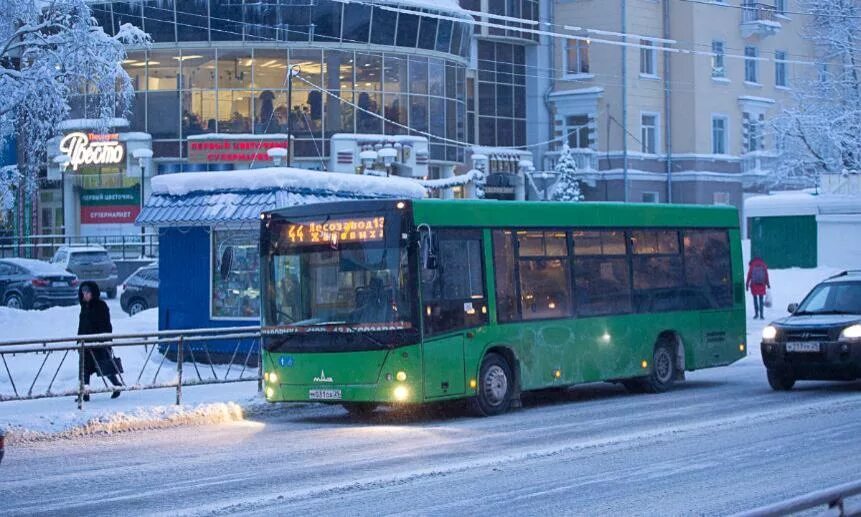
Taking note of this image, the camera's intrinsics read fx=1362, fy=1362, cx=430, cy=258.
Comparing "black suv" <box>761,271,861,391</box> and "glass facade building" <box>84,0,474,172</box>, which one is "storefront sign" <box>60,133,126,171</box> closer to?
"glass facade building" <box>84,0,474,172</box>

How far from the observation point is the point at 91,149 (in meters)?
53.9

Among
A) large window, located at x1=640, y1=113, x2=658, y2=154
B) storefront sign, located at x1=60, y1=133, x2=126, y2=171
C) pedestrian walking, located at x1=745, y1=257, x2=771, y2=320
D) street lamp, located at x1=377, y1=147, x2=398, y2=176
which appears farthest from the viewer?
large window, located at x1=640, y1=113, x2=658, y2=154

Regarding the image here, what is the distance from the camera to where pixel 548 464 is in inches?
517

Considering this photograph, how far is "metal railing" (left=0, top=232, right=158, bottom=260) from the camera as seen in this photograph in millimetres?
53181

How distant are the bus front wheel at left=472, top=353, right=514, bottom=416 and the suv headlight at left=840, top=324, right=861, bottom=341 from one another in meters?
4.94

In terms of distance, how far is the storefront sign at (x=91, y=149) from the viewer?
53531 mm

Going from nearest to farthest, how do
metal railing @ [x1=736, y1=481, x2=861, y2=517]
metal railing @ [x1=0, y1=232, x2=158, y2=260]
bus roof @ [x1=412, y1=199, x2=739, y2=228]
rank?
metal railing @ [x1=736, y1=481, x2=861, y2=517] < bus roof @ [x1=412, y1=199, x2=739, y2=228] < metal railing @ [x1=0, y1=232, x2=158, y2=260]

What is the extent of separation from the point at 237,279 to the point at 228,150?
2754 cm

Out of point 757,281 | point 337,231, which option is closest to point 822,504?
point 337,231

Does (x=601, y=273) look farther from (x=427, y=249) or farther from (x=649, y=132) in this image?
(x=649, y=132)

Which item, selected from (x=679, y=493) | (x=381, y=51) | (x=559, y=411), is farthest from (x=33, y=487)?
(x=381, y=51)

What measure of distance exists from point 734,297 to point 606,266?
3643mm

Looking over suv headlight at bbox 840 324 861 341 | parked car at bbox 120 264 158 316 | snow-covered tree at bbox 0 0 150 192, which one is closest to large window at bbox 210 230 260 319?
snow-covered tree at bbox 0 0 150 192

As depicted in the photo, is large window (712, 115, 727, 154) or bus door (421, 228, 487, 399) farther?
large window (712, 115, 727, 154)
